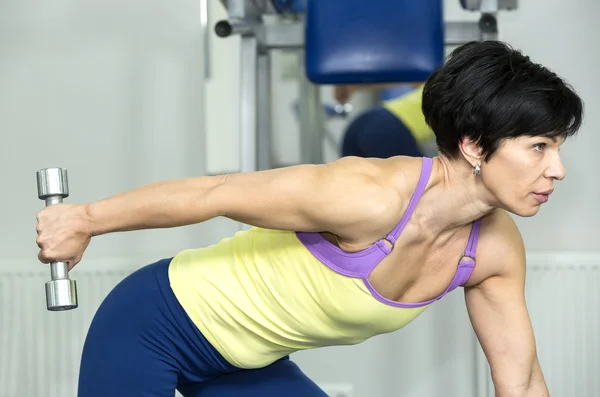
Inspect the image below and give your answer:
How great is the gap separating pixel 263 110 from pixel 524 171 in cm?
126

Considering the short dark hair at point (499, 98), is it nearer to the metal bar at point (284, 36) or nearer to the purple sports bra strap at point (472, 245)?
the purple sports bra strap at point (472, 245)

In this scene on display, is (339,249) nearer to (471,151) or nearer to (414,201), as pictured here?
(414,201)

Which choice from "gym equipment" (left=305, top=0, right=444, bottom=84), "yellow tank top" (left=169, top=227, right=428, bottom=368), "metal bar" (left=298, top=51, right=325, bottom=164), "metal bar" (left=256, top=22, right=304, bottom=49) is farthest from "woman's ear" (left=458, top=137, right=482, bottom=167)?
"metal bar" (left=298, top=51, right=325, bottom=164)

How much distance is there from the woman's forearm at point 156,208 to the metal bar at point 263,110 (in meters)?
1.09

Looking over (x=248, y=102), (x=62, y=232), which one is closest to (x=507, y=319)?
(x=62, y=232)

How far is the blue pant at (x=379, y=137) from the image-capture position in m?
2.27

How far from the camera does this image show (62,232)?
122 centimetres

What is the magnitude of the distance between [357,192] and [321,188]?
0.18 ft

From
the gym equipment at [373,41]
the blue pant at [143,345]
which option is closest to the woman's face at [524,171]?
the blue pant at [143,345]

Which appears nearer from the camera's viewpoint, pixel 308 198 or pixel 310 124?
pixel 308 198

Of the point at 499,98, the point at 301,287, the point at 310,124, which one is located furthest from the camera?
the point at 310,124

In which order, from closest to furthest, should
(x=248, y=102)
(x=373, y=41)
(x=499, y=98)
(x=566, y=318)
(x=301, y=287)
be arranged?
1. (x=499, y=98)
2. (x=301, y=287)
3. (x=373, y=41)
4. (x=248, y=102)
5. (x=566, y=318)

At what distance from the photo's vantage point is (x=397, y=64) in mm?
2100

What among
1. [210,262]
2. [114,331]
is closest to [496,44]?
[210,262]
